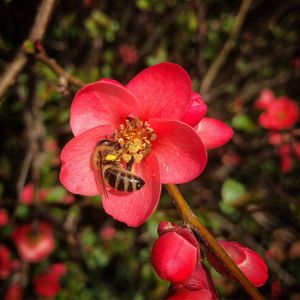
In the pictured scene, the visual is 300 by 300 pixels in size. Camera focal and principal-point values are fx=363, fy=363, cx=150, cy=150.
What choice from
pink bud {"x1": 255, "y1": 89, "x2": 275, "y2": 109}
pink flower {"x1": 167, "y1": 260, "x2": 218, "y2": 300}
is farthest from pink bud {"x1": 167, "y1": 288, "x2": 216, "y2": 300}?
pink bud {"x1": 255, "y1": 89, "x2": 275, "y2": 109}

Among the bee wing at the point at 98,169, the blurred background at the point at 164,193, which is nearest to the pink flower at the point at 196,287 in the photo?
the bee wing at the point at 98,169

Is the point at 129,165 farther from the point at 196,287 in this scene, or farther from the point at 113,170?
the point at 196,287

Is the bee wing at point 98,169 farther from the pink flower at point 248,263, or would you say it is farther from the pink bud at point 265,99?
the pink bud at point 265,99

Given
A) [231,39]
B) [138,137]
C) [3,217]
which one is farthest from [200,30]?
[3,217]

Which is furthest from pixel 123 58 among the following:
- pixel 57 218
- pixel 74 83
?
pixel 74 83

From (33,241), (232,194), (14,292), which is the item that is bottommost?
(14,292)

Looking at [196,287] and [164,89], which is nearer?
[196,287]

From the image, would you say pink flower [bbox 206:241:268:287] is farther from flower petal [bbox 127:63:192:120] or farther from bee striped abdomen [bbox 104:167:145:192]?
flower petal [bbox 127:63:192:120]
